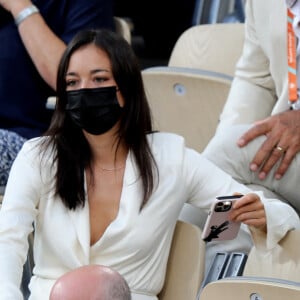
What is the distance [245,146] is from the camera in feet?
8.25

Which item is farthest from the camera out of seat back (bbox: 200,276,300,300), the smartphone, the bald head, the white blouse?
the white blouse

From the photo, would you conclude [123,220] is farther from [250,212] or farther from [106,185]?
[250,212]

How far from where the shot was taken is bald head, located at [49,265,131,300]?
178 cm

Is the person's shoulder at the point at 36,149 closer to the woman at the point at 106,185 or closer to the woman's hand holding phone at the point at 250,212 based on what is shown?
the woman at the point at 106,185

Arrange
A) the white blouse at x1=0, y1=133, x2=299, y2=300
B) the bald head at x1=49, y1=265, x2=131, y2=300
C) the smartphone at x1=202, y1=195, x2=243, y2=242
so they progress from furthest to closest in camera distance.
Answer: the white blouse at x1=0, y1=133, x2=299, y2=300 < the smartphone at x1=202, y1=195, x2=243, y2=242 < the bald head at x1=49, y1=265, x2=131, y2=300

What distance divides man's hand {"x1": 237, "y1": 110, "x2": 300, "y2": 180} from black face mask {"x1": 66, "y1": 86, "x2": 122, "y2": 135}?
0.44 m

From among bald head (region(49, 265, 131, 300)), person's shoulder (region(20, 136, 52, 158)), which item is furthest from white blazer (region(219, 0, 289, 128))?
bald head (region(49, 265, 131, 300))

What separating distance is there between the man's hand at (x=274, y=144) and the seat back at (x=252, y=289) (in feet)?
2.58

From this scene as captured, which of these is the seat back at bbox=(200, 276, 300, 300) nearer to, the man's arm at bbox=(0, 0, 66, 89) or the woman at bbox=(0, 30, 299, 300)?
→ the woman at bbox=(0, 30, 299, 300)

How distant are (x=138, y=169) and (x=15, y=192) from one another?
31 cm

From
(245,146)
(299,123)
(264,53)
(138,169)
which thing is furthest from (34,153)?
(264,53)

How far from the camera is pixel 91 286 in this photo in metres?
1.79

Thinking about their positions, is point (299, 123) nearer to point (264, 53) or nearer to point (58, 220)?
point (264, 53)

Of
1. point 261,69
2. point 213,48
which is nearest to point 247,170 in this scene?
point 261,69
